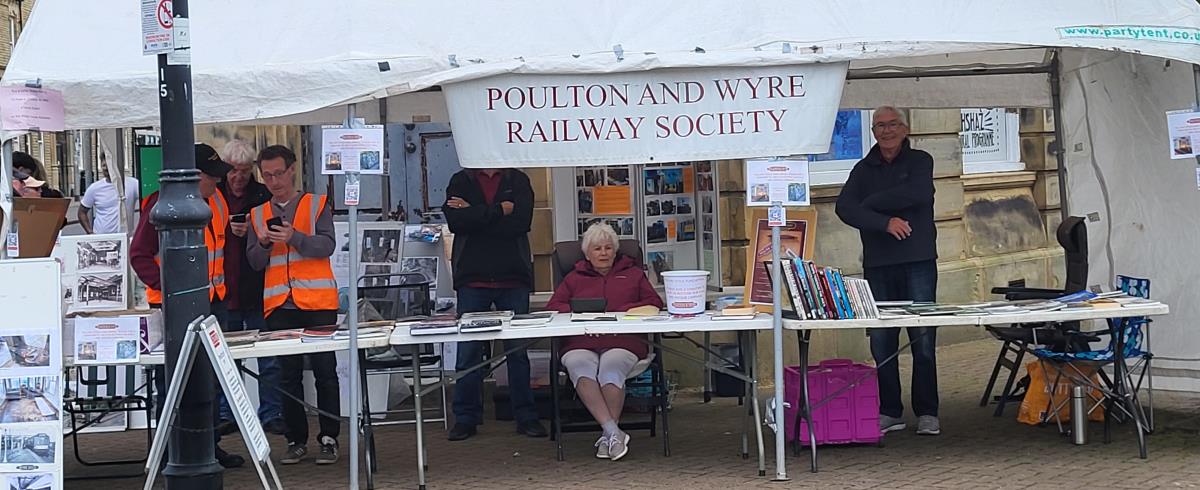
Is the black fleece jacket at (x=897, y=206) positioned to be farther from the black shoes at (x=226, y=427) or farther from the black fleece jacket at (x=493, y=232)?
the black shoes at (x=226, y=427)

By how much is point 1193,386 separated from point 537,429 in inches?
138

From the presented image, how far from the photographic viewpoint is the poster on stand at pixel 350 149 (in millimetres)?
6477

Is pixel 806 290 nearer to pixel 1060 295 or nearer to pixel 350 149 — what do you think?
pixel 1060 295

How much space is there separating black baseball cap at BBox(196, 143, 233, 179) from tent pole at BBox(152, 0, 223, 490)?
0.96m

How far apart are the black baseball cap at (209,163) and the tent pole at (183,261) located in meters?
0.96

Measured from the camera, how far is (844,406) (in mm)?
7516

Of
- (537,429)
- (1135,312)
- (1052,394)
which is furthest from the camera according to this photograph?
(537,429)

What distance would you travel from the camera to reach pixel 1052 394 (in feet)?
24.9

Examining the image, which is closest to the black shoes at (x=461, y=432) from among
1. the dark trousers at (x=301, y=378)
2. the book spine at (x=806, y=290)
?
the dark trousers at (x=301, y=378)

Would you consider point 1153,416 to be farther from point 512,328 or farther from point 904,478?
point 512,328

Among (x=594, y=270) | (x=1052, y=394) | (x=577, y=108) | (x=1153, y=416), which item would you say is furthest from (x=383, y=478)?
(x=1153, y=416)

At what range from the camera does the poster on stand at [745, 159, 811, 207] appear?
6.68 meters

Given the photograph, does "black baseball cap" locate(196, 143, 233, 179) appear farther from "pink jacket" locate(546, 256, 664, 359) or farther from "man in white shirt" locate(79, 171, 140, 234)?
"man in white shirt" locate(79, 171, 140, 234)

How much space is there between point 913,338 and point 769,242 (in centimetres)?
110
